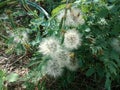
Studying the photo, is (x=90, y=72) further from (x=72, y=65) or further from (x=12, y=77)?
(x=12, y=77)

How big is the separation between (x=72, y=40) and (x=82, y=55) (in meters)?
0.14

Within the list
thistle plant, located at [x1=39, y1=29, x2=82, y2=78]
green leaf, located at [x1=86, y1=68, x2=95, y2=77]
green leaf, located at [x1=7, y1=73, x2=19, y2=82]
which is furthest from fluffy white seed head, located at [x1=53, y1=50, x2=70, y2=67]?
green leaf, located at [x1=7, y1=73, x2=19, y2=82]

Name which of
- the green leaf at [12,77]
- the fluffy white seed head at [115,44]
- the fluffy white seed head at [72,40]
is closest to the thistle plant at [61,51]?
the fluffy white seed head at [72,40]

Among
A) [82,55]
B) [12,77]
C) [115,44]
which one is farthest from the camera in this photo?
[12,77]

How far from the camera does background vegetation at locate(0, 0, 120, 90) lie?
214 cm

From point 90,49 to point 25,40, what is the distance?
641 mm

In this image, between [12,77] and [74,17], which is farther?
[12,77]

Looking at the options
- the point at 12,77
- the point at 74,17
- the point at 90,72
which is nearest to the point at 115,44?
the point at 90,72

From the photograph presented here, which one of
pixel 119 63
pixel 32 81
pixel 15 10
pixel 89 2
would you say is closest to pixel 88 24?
pixel 89 2

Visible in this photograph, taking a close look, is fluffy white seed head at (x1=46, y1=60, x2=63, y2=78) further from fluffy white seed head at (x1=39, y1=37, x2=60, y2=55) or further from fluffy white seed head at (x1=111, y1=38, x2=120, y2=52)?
fluffy white seed head at (x1=111, y1=38, x2=120, y2=52)

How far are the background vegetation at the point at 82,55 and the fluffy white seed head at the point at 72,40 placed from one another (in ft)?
0.14

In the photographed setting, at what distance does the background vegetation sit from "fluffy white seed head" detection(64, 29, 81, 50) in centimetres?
4

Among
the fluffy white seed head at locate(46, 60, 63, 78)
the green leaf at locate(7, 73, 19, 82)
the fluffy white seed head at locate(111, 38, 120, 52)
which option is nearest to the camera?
the fluffy white seed head at locate(111, 38, 120, 52)

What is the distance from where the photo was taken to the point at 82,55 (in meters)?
2.26
